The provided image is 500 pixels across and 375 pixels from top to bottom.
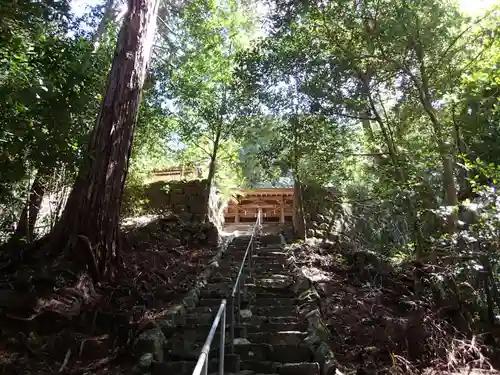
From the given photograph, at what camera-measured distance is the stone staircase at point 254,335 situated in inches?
160

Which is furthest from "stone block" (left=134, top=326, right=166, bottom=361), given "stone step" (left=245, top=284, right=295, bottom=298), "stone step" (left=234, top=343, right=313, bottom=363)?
"stone step" (left=245, top=284, right=295, bottom=298)

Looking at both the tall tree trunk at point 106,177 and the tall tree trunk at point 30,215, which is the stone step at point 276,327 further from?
the tall tree trunk at point 30,215

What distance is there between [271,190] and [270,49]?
9.20m

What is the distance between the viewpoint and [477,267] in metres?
4.83

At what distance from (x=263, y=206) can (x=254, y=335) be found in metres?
13.3

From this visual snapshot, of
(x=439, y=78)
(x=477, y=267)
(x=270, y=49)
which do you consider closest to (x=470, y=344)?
(x=477, y=267)

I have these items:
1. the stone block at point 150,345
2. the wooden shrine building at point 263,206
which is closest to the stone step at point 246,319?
the stone block at point 150,345

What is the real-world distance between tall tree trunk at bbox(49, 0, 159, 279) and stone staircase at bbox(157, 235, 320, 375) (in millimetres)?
1561

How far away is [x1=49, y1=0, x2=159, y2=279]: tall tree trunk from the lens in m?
5.34

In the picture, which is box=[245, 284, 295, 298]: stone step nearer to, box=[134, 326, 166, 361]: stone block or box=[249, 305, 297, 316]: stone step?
box=[249, 305, 297, 316]: stone step

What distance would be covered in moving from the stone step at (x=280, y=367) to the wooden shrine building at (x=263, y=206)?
41.4 feet

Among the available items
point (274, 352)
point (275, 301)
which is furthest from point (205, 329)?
point (275, 301)

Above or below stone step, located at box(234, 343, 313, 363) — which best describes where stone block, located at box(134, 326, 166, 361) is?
above

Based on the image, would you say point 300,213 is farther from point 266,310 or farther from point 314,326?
point 314,326
